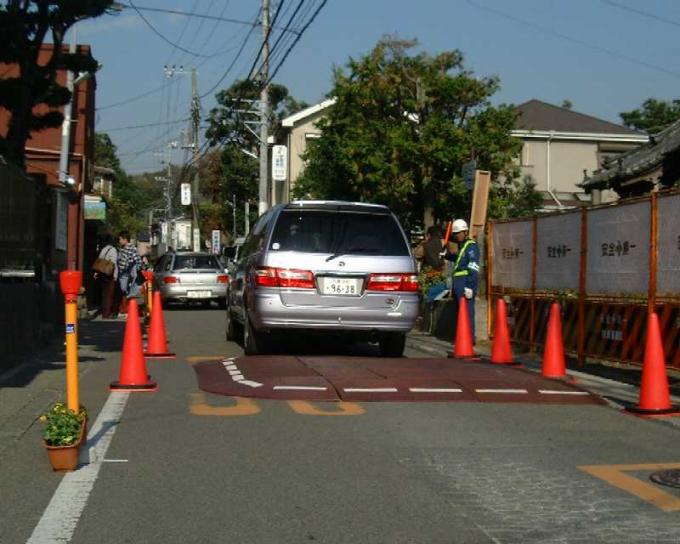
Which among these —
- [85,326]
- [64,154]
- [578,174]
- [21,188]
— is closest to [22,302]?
[21,188]

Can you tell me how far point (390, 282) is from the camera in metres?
11.5

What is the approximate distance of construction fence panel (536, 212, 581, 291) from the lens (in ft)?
40.2

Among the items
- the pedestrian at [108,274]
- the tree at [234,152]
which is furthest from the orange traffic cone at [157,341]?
the tree at [234,152]

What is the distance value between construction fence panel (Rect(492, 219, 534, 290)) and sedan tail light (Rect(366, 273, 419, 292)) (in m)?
2.86

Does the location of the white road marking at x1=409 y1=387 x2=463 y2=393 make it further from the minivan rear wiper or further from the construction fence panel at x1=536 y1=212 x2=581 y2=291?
the construction fence panel at x1=536 y1=212 x2=581 y2=291

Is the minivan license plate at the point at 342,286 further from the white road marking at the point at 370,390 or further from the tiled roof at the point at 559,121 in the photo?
the tiled roof at the point at 559,121

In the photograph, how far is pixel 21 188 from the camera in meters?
12.9

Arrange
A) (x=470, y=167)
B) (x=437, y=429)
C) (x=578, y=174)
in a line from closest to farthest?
(x=437, y=429) → (x=470, y=167) → (x=578, y=174)

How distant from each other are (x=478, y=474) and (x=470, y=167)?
998 cm

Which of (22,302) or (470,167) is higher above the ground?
(470,167)

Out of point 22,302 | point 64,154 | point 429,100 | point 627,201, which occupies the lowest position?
point 22,302

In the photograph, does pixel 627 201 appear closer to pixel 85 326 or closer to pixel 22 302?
pixel 22 302

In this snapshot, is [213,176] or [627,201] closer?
[627,201]

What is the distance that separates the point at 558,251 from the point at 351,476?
7320 millimetres
